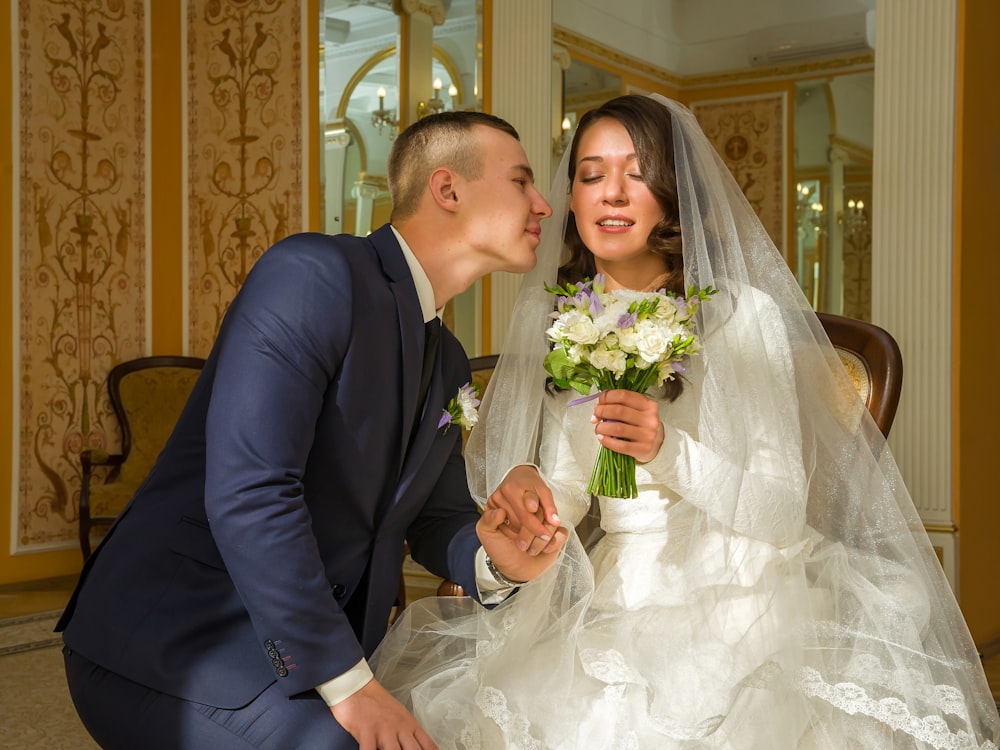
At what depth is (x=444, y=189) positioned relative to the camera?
6.86 ft

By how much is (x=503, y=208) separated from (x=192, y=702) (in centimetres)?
108

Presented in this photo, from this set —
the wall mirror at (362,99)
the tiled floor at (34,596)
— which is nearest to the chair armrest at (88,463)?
the tiled floor at (34,596)

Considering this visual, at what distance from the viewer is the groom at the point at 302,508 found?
1.65 m

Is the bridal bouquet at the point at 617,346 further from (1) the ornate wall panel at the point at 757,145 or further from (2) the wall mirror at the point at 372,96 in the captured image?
(1) the ornate wall panel at the point at 757,145

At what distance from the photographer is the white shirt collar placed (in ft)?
6.65

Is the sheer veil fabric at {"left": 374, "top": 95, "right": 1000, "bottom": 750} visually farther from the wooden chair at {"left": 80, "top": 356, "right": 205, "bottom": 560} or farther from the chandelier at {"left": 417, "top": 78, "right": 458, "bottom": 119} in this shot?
the wooden chair at {"left": 80, "top": 356, "right": 205, "bottom": 560}

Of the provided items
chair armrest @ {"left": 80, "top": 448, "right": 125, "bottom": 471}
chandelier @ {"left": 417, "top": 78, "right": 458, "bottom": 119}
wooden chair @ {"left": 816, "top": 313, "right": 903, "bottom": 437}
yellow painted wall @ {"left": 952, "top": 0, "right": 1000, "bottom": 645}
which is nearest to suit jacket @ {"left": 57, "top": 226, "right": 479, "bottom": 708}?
wooden chair @ {"left": 816, "top": 313, "right": 903, "bottom": 437}

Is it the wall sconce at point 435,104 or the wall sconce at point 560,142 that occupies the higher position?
the wall sconce at point 435,104

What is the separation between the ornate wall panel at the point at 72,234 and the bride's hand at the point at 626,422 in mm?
5127

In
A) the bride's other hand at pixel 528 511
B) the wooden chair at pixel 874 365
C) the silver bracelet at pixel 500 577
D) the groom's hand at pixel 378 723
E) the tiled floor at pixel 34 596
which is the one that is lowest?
the tiled floor at pixel 34 596

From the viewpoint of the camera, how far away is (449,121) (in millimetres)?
2135

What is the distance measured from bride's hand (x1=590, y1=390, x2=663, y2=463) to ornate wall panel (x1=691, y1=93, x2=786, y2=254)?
4.22 metres

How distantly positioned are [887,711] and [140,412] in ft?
17.6

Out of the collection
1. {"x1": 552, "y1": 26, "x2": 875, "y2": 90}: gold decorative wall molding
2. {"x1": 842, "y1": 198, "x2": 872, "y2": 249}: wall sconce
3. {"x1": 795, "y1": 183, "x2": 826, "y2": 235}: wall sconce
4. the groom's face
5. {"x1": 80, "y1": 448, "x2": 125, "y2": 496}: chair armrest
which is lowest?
{"x1": 80, "y1": 448, "x2": 125, "y2": 496}: chair armrest
